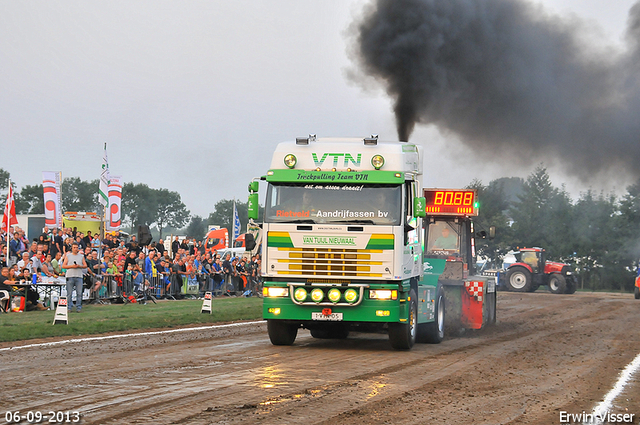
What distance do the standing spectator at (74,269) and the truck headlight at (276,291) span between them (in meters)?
8.49

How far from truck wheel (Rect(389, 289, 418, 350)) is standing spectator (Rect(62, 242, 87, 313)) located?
9783 mm

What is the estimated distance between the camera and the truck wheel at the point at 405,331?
496 inches

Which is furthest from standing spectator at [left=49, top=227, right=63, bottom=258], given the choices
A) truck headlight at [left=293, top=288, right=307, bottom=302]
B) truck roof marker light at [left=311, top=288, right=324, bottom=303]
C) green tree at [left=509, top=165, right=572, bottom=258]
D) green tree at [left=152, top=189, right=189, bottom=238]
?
green tree at [left=152, top=189, right=189, bottom=238]

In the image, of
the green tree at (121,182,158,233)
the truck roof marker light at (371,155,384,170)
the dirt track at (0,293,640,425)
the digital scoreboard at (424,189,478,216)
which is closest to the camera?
the dirt track at (0,293,640,425)

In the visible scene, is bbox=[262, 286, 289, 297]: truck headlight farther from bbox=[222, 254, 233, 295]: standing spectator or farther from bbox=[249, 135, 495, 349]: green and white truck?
bbox=[222, 254, 233, 295]: standing spectator

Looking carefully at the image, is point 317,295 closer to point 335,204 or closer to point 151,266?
point 335,204

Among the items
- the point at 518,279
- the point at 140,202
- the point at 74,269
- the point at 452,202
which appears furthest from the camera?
the point at 140,202

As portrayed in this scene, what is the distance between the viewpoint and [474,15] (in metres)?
22.3

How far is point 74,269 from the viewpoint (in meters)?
19.3

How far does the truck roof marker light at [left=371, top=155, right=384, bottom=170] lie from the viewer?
493 inches

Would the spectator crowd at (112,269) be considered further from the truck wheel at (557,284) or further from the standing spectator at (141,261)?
the truck wheel at (557,284)

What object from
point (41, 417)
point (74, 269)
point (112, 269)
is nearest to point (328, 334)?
point (74, 269)

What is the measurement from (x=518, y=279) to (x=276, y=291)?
30809 millimetres

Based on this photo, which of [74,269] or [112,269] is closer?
[74,269]
